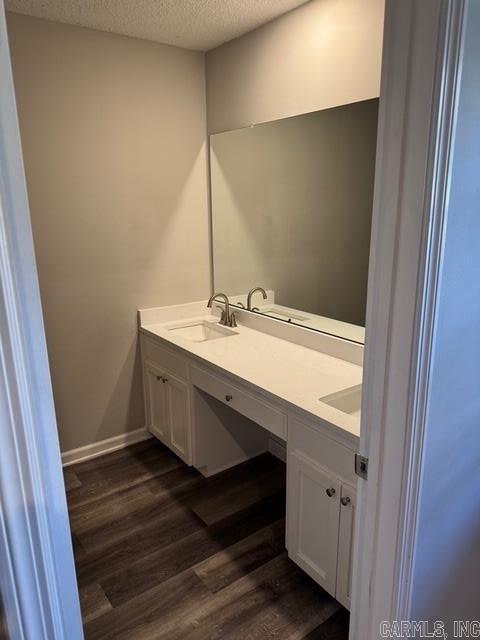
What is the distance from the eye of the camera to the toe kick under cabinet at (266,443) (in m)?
1.63

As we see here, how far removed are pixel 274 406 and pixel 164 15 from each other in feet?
6.55

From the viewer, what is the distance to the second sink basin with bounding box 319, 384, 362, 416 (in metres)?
1.82

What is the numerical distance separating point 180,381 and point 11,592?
1.91 metres

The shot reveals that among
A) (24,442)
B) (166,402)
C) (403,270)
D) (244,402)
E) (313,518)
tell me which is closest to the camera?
(24,442)

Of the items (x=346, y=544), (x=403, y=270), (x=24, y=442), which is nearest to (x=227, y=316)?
(x=346, y=544)

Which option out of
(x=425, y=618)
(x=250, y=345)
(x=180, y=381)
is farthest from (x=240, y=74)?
(x=425, y=618)

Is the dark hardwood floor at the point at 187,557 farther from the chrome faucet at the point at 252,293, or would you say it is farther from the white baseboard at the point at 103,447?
the chrome faucet at the point at 252,293

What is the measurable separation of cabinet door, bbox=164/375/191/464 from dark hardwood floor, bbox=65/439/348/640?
16 centimetres

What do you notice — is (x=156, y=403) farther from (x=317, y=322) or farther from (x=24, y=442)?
(x=24, y=442)

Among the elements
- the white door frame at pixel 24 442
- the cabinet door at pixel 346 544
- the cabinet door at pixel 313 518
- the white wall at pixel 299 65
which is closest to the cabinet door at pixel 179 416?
the cabinet door at pixel 313 518

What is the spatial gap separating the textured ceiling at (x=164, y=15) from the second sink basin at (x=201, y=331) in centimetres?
169

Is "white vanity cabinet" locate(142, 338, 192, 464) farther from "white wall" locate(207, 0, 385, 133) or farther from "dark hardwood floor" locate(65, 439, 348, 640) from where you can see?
"white wall" locate(207, 0, 385, 133)

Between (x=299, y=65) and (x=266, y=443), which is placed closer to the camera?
(x=299, y=65)

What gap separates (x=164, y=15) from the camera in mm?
2250
